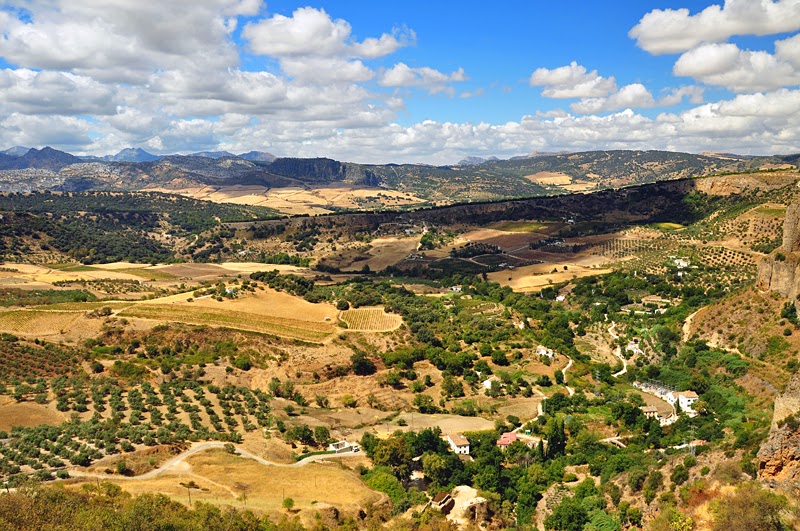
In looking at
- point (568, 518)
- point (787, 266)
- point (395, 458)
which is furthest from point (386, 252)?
point (568, 518)

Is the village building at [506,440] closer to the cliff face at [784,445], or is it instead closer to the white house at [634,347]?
the cliff face at [784,445]

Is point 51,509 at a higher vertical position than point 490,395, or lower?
higher

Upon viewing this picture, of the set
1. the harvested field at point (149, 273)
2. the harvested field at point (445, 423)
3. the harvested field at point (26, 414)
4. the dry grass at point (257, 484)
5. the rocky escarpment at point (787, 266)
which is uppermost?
the rocky escarpment at point (787, 266)

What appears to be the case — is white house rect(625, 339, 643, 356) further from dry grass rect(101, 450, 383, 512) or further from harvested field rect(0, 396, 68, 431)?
harvested field rect(0, 396, 68, 431)

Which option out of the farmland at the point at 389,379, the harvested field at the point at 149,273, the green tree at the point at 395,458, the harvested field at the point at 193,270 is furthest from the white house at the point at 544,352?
the harvested field at the point at 149,273

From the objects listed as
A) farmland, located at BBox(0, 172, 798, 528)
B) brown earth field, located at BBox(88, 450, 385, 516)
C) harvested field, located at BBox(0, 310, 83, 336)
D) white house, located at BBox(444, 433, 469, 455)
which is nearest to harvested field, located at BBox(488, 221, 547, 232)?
farmland, located at BBox(0, 172, 798, 528)

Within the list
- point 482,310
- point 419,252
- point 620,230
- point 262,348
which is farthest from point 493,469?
point 620,230

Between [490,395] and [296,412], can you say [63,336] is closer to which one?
[296,412]
